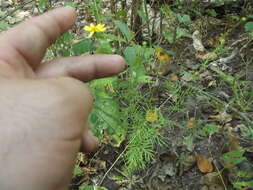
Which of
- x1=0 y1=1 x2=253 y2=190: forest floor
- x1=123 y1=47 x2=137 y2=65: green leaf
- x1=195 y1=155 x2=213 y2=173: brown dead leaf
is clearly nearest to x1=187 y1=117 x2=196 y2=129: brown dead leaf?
x1=0 y1=1 x2=253 y2=190: forest floor

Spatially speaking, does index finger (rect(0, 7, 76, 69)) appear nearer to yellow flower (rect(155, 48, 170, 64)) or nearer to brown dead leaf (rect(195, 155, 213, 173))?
yellow flower (rect(155, 48, 170, 64))

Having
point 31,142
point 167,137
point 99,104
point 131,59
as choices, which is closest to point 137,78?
point 131,59

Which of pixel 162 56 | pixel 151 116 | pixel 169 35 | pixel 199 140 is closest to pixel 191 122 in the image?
pixel 199 140

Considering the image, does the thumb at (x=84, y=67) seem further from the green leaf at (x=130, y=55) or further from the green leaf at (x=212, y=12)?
the green leaf at (x=212, y=12)

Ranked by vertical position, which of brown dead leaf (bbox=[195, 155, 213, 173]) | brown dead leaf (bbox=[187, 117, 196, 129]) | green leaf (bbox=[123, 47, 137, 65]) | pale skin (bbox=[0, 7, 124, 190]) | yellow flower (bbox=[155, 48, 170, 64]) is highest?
pale skin (bbox=[0, 7, 124, 190])

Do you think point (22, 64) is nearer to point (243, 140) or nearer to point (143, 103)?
point (143, 103)

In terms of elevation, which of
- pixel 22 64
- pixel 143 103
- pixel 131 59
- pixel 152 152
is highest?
pixel 22 64

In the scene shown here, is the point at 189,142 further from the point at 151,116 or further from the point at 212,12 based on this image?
the point at 212,12
